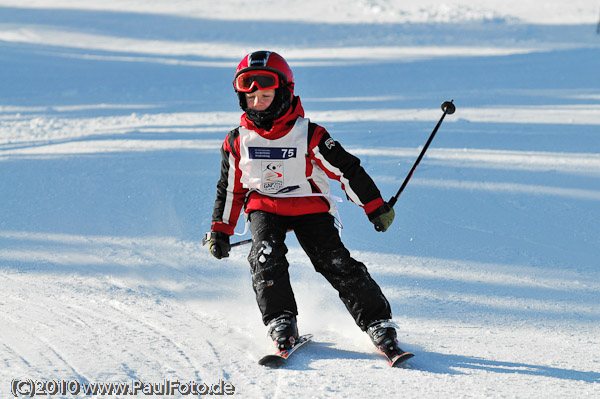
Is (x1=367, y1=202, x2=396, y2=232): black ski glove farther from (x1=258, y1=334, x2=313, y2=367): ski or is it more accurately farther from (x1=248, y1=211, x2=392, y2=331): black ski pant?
(x1=258, y1=334, x2=313, y2=367): ski

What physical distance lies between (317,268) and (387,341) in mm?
516

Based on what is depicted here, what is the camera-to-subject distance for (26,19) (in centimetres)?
1806

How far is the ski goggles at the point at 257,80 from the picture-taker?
3.09 metres

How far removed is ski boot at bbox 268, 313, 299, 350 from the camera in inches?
115

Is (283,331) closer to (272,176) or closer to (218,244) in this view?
Result: (218,244)

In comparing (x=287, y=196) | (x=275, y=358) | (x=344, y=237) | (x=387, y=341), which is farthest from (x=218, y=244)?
(x=344, y=237)

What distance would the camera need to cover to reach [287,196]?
319cm

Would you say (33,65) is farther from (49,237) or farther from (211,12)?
(49,237)

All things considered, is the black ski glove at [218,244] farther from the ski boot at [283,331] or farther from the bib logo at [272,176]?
the ski boot at [283,331]

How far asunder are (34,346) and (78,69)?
1048cm

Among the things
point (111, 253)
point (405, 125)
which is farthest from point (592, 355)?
point (405, 125)

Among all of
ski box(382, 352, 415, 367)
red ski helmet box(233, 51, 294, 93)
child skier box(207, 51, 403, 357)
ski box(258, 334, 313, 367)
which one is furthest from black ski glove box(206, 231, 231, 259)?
ski box(382, 352, 415, 367)
